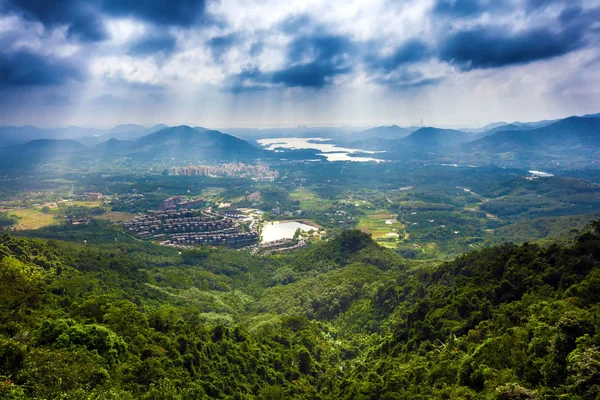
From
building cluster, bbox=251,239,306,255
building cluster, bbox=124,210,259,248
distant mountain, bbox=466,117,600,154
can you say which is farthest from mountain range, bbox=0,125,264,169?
building cluster, bbox=251,239,306,255

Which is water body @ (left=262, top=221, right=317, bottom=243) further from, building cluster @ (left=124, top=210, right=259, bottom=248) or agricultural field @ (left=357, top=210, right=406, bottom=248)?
agricultural field @ (left=357, top=210, right=406, bottom=248)

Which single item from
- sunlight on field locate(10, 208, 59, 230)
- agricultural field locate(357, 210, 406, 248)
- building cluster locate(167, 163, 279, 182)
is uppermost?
building cluster locate(167, 163, 279, 182)

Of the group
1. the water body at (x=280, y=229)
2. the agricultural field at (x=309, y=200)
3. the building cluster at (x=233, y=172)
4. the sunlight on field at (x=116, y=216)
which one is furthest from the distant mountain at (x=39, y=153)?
the water body at (x=280, y=229)

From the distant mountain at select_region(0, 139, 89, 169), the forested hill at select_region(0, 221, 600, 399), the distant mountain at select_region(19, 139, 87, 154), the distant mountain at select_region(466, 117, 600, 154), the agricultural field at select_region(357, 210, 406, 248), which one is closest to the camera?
the forested hill at select_region(0, 221, 600, 399)

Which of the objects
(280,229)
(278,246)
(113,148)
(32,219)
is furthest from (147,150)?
(278,246)

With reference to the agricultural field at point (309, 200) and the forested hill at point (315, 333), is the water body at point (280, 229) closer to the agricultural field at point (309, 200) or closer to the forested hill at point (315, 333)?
the agricultural field at point (309, 200)

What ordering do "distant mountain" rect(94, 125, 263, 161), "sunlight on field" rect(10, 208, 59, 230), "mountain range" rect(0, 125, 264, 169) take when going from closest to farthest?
1. "sunlight on field" rect(10, 208, 59, 230)
2. "mountain range" rect(0, 125, 264, 169)
3. "distant mountain" rect(94, 125, 263, 161)
